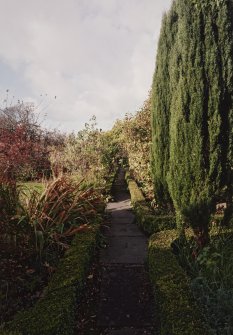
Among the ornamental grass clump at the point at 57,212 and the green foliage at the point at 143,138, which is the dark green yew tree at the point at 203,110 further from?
the green foliage at the point at 143,138

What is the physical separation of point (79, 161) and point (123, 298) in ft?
32.3

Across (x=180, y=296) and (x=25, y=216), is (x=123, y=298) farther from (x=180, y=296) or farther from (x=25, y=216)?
(x=25, y=216)

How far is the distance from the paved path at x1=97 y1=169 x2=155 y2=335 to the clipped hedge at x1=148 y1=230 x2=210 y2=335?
485 mm

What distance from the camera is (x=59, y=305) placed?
3494 mm

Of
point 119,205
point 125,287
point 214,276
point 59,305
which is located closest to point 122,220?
point 119,205

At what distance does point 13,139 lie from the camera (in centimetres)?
1620

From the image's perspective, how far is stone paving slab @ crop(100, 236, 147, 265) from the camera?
652 cm

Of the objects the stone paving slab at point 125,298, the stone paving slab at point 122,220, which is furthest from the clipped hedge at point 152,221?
the stone paving slab at point 125,298

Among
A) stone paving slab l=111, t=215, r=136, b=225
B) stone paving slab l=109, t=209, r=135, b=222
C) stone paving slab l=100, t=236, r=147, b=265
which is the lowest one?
stone paving slab l=100, t=236, r=147, b=265

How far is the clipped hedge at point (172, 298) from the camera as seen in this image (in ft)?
10.3

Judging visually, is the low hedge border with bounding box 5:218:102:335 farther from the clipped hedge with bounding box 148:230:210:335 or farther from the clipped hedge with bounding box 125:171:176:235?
the clipped hedge with bounding box 125:171:176:235

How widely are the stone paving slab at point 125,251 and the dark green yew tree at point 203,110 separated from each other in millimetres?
1242

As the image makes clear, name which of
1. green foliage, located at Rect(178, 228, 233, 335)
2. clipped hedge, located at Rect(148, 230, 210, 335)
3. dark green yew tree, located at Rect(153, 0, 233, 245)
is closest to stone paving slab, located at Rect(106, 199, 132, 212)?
green foliage, located at Rect(178, 228, 233, 335)

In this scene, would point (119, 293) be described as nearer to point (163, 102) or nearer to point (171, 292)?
point (171, 292)
